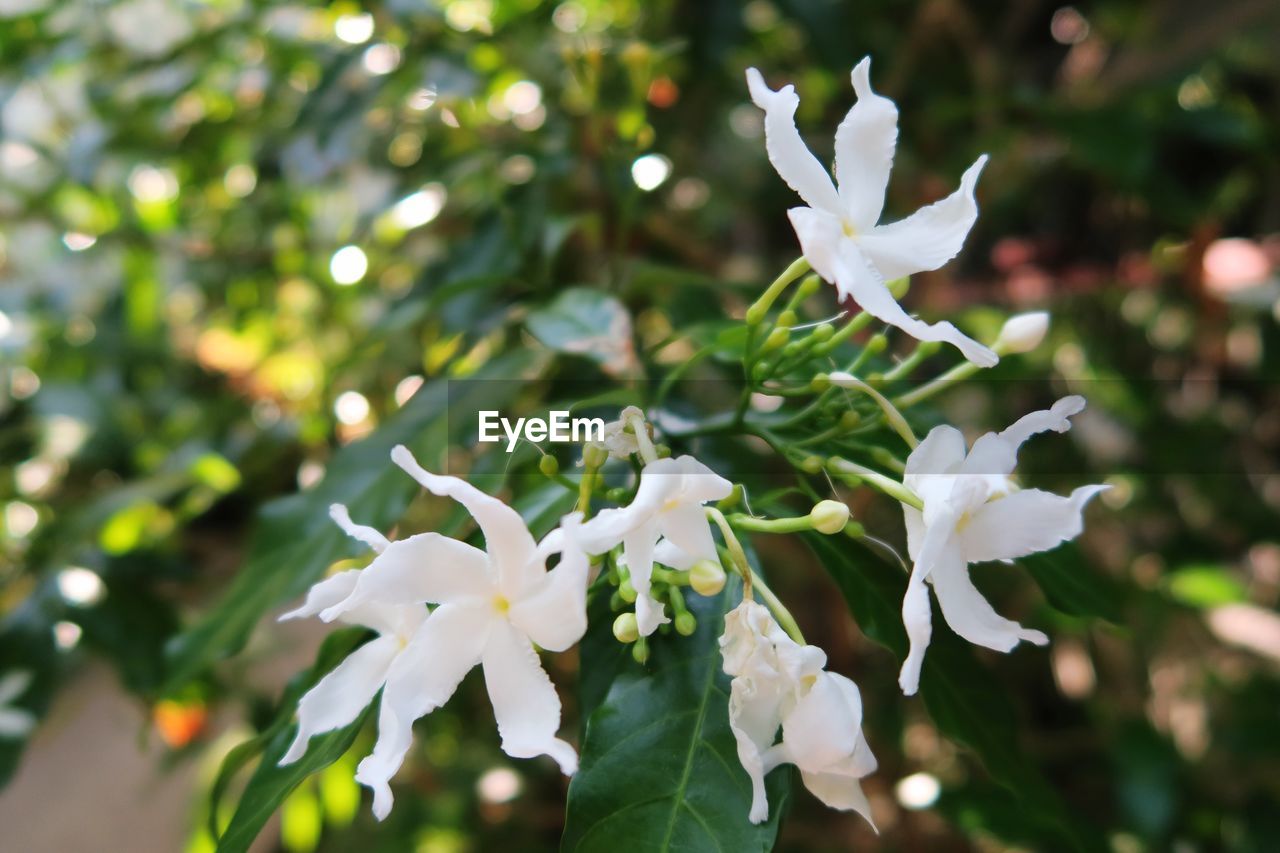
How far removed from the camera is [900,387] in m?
0.63

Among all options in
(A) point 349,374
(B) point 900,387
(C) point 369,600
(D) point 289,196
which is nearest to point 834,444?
(B) point 900,387

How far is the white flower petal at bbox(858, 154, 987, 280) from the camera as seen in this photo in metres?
0.42

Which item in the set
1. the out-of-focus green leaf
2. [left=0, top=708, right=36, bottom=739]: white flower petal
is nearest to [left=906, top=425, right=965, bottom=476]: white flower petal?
[left=0, top=708, right=36, bottom=739]: white flower petal

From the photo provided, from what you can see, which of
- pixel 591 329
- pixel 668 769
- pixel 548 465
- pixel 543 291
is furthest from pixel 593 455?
pixel 543 291

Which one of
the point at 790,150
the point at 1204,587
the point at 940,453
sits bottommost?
the point at 1204,587

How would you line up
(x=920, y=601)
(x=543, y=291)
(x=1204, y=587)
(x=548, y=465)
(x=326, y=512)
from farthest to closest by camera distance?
(x=1204, y=587), (x=543, y=291), (x=326, y=512), (x=548, y=465), (x=920, y=601)

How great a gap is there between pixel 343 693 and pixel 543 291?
1.44 feet

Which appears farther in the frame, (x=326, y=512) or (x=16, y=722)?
(x=16, y=722)

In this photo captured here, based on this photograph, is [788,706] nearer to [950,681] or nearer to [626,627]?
[626,627]

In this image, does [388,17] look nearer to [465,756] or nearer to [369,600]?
[369,600]

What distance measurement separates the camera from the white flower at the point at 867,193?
41 cm

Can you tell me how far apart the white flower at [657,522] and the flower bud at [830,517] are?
0.14 ft

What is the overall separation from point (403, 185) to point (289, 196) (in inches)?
11.1

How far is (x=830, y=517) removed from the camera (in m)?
0.40
